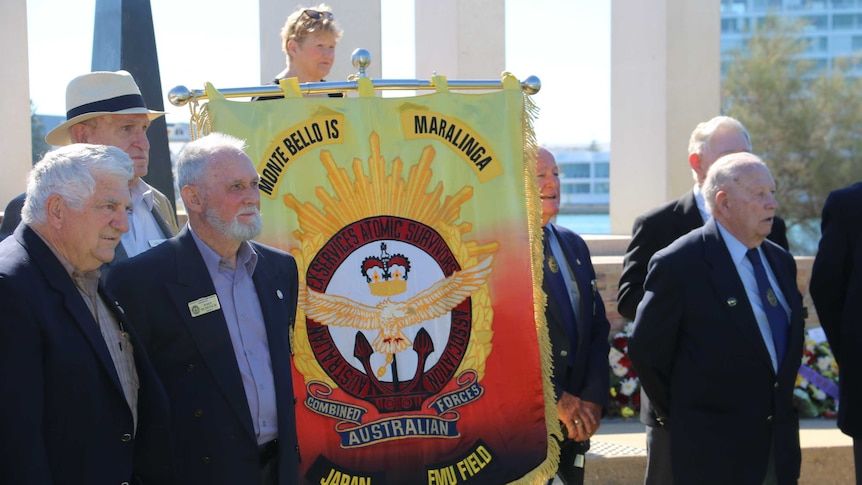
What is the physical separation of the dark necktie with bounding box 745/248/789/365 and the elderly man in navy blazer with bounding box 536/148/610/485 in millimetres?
686

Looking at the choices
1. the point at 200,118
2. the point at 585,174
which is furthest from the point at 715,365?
the point at 585,174

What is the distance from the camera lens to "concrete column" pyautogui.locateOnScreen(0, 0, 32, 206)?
682cm

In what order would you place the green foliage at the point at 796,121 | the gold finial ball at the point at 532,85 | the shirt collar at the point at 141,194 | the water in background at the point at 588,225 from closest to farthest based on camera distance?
the shirt collar at the point at 141,194 → the gold finial ball at the point at 532,85 → the water in background at the point at 588,225 → the green foliage at the point at 796,121

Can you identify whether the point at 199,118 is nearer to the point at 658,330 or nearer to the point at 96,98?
the point at 96,98

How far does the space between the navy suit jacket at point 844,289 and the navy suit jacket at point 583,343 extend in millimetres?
1007

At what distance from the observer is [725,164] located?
12.9 ft

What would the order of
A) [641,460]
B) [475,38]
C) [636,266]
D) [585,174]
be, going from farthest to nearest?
Result: [585,174], [475,38], [641,460], [636,266]

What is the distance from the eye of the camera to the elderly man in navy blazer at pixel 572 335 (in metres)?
4.05

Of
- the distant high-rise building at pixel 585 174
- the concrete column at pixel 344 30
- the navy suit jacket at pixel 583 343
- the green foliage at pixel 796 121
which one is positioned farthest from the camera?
the distant high-rise building at pixel 585 174

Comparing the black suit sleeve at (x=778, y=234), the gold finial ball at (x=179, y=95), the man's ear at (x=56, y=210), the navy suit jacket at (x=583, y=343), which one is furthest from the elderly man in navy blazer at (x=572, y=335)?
the man's ear at (x=56, y=210)

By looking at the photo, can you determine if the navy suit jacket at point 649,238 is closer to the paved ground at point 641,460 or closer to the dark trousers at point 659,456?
the dark trousers at point 659,456

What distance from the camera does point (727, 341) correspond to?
3783 millimetres

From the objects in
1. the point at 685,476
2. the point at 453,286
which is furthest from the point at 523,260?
the point at 685,476

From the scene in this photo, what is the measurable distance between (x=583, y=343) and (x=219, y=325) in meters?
1.77
